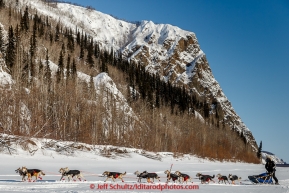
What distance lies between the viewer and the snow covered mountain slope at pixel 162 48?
134 metres

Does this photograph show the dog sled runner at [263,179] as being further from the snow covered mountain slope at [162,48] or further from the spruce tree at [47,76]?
the snow covered mountain slope at [162,48]

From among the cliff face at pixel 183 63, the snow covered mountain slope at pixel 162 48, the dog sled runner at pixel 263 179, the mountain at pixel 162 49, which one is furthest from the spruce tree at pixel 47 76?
the cliff face at pixel 183 63

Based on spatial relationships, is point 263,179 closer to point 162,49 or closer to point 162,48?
point 162,49

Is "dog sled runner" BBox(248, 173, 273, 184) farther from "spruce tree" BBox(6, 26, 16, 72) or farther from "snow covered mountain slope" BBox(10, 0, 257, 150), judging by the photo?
"snow covered mountain slope" BBox(10, 0, 257, 150)

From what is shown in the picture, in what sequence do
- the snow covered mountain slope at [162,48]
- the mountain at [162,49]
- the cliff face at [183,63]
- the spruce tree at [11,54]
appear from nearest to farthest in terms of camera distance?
the spruce tree at [11,54], the mountain at [162,49], the cliff face at [183,63], the snow covered mountain slope at [162,48]

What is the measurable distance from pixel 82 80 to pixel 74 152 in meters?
28.8

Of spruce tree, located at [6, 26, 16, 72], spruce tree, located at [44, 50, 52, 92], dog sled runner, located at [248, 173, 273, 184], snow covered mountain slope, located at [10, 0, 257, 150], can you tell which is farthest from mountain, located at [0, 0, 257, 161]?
dog sled runner, located at [248, 173, 273, 184]

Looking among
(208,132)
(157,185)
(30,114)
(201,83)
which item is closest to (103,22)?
(201,83)

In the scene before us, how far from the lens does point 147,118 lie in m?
53.8

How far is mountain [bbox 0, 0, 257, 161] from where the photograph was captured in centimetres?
13212

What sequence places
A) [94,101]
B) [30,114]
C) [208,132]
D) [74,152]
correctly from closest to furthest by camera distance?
[74,152]
[30,114]
[94,101]
[208,132]

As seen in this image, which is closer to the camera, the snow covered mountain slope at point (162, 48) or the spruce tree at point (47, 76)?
the spruce tree at point (47, 76)

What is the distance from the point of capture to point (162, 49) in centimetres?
14812

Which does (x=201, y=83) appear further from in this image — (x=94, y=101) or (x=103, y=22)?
(x=94, y=101)
